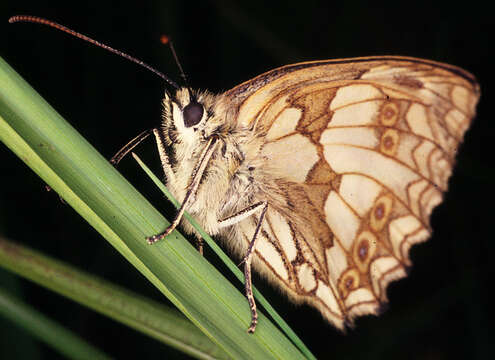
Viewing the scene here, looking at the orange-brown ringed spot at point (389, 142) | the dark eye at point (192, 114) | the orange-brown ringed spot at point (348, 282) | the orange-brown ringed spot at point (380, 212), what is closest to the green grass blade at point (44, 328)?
the dark eye at point (192, 114)

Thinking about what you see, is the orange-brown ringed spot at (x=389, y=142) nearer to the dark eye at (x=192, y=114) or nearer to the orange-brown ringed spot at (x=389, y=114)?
the orange-brown ringed spot at (x=389, y=114)

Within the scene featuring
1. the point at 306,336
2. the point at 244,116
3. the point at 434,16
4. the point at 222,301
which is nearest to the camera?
the point at 222,301

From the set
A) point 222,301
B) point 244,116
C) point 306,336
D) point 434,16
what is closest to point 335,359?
point 306,336

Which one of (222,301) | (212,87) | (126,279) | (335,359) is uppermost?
(212,87)

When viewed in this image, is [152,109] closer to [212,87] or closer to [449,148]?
[212,87]

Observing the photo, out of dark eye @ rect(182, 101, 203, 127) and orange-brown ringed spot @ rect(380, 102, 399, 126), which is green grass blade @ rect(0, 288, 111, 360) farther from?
orange-brown ringed spot @ rect(380, 102, 399, 126)

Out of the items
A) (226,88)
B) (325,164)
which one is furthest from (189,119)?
(226,88)

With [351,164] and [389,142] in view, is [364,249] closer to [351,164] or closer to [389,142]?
[351,164]

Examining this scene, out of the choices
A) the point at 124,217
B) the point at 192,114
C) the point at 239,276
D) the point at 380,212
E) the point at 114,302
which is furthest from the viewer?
the point at 380,212
